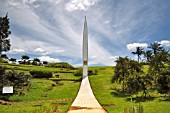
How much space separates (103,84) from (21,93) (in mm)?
14321

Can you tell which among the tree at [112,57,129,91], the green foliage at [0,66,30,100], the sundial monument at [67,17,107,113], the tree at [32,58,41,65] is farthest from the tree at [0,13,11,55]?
the tree at [32,58,41,65]

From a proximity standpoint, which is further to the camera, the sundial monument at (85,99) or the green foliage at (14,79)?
the green foliage at (14,79)

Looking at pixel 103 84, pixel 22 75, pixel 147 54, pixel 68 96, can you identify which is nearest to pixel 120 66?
pixel 103 84

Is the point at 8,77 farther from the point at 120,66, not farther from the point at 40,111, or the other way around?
the point at 120,66

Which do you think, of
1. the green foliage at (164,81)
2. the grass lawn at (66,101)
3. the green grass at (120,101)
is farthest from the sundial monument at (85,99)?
the green foliage at (164,81)

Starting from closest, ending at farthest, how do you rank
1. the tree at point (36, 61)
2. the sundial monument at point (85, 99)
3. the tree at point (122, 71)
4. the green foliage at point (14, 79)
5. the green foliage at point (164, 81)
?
1. the sundial monument at point (85, 99)
2. the green foliage at point (14, 79)
3. the green foliage at point (164, 81)
4. the tree at point (122, 71)
5. the tree at point (36, 61)

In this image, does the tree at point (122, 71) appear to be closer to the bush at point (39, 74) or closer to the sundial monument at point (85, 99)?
the sundial monument at point (85, 99)

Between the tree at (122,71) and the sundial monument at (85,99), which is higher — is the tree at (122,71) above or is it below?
above

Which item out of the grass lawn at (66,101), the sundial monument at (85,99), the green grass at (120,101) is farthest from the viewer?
the grass lawn at (66,101)

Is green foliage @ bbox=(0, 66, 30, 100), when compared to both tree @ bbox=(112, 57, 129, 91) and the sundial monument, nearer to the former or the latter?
the sundial monument

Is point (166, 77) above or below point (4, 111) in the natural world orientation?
above

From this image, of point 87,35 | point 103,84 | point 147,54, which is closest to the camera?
point 103,84

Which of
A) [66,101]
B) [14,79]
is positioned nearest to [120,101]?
[66,101]

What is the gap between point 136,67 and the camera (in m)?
28.2
